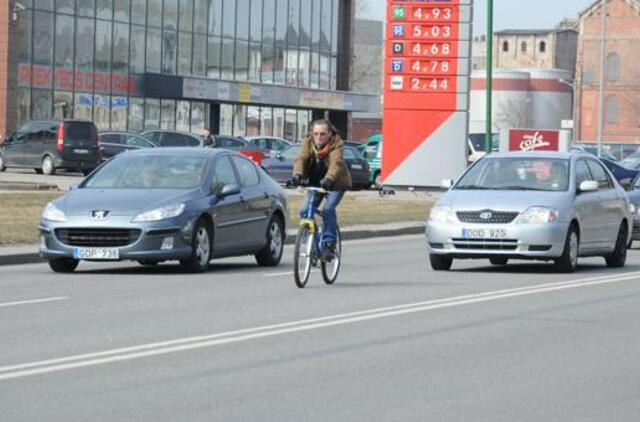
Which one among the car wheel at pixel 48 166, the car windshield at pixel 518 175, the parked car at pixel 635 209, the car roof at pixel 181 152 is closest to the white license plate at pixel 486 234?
the car windshield at pixel 518 175

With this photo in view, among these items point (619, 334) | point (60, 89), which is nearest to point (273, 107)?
point (60, 89)

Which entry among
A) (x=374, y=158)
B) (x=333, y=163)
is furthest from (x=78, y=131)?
(x=333, y=163)

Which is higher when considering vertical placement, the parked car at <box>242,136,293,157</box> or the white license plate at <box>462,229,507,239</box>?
the parked car at <box>242,136,293,157</box>

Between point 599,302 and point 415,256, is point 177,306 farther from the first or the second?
point 415,256

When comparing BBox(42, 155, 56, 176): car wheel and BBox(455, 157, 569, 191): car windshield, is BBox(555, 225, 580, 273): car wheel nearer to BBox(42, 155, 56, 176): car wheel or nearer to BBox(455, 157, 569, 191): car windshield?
BBox(455, 157, 569, 191): car windshield

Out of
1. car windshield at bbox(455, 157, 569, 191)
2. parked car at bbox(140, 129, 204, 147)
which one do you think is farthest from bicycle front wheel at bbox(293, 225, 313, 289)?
parked car at bbox(140, 129, 204, 147)

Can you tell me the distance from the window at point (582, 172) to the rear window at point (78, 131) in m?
33.7

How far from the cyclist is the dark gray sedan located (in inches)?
86.3

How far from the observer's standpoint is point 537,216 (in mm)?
20672

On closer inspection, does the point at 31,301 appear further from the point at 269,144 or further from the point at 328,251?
the point at 269,144

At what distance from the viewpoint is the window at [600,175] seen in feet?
75.0

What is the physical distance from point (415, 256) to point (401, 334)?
39.6 feet

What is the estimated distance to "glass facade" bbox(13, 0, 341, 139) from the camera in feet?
222

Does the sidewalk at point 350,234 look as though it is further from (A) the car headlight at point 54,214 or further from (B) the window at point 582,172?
(B) the window at point 582,172
